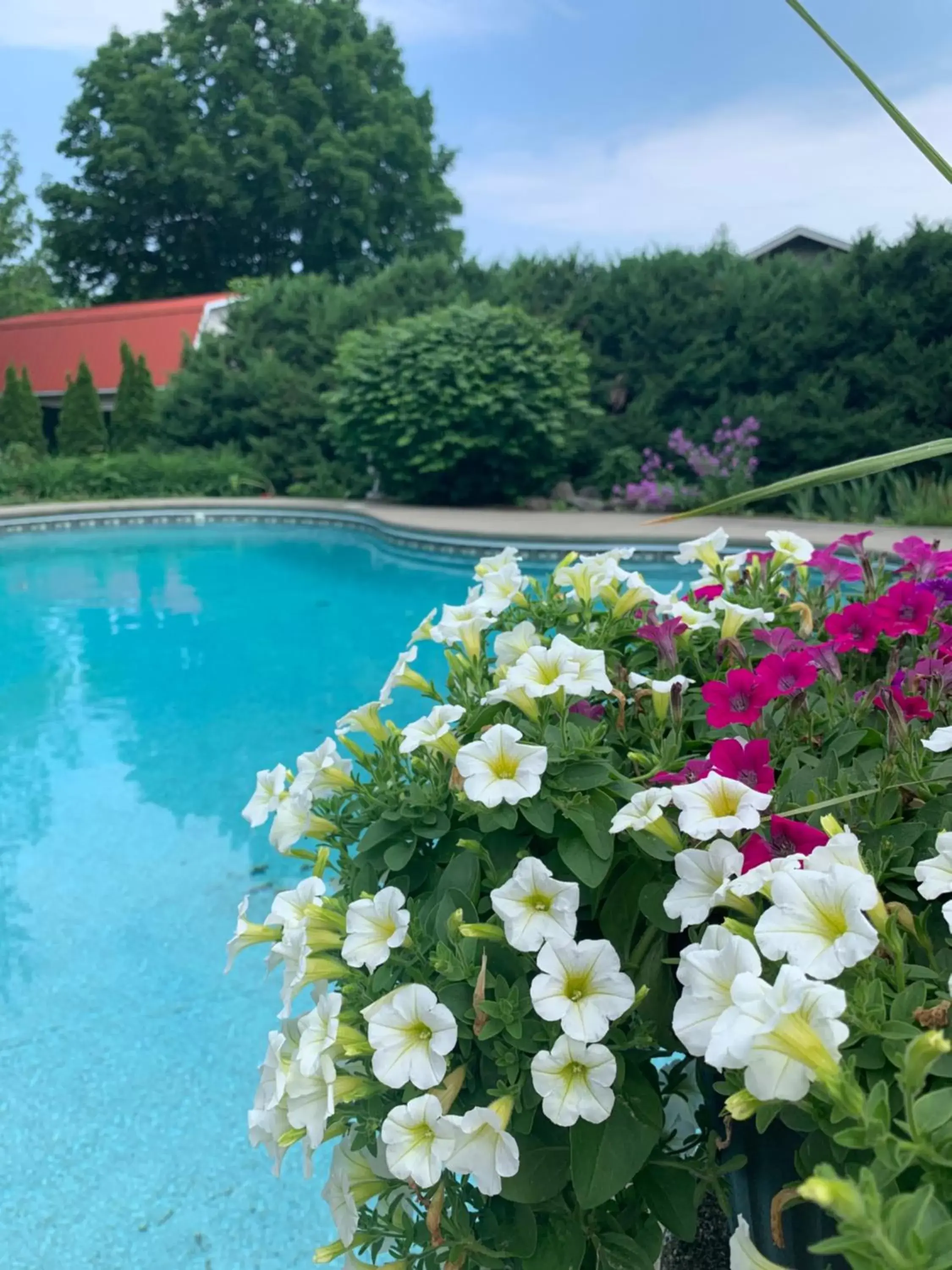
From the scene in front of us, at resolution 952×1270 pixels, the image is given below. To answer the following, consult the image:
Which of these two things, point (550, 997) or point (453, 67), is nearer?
point (550, 997)

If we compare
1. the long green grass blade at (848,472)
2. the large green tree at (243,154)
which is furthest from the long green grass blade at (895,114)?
the large green tree at (243,154)

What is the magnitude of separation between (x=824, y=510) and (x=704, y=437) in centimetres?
220

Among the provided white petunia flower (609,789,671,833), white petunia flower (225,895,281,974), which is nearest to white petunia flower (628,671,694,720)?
white petunia flower (609,789,671,833)

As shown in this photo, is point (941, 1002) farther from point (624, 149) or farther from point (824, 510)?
point (624, 149)

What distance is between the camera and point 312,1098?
1.01 m

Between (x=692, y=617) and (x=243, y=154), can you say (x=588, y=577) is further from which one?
(x=243, y=154)

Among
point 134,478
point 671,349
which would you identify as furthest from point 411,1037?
point 134,478

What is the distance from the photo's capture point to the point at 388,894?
40.9 inches

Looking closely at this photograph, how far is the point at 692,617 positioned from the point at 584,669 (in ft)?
1.23

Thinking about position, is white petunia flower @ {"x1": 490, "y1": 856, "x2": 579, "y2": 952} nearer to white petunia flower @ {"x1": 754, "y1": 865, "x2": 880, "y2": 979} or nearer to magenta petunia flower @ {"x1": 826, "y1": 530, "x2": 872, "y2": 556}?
white petunia flower @ {"x1": 754, "y1": 865, "x2": 880, "y2": 979}

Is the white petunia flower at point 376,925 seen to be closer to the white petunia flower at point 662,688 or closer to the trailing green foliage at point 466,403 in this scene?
the white petunia flower at point 662,688

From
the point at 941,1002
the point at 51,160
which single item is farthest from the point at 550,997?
the point at 51,160

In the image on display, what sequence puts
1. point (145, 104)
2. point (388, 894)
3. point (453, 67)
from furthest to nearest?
point (145, 104)
point (453, 67)
point (388, 894)

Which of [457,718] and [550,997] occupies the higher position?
[457,718]
